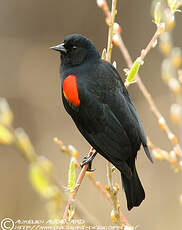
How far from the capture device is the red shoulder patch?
245 centimetres

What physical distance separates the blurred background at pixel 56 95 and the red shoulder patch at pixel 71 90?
228cm

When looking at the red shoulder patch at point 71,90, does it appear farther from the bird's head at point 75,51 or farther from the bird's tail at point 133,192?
the bird's tail at point 133,192

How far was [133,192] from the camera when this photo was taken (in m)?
2.38

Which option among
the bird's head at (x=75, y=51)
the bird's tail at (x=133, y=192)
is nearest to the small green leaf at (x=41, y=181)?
the bird's tail at (x=133, y=192)

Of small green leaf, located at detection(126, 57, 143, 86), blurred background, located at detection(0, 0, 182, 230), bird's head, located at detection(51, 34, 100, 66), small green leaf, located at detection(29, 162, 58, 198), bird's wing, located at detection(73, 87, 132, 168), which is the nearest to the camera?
small green leaf, located at detection(29, 162, 58, 198)

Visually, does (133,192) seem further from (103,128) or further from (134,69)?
(134,69)

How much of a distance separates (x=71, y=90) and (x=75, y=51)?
1.38 ft

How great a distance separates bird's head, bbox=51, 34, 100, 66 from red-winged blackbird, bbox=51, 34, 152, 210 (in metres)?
0.22

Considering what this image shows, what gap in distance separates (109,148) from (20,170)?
146 inches

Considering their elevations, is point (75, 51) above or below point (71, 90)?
above

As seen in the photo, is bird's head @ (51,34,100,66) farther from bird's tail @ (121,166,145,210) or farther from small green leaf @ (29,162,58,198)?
small green leaf @ (29,162,58,198)

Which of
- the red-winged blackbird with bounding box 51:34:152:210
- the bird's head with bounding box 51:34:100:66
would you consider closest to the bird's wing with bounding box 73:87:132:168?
the red-winged blackbird with bounding box 51:34:152:210

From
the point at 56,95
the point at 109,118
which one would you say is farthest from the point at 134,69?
the point at 56,95

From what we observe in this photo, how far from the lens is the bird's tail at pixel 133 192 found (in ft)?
7.77
